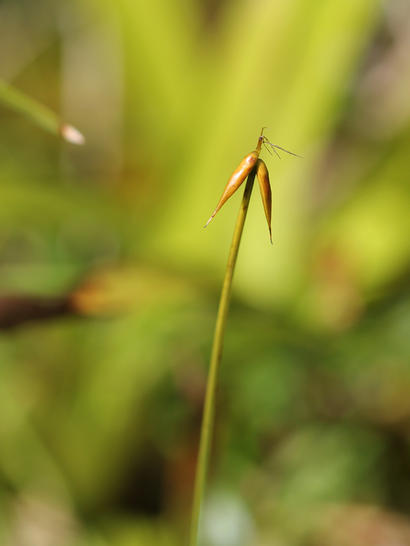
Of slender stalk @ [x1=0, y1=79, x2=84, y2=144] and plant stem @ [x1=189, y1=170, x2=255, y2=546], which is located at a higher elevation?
slender stalk @ [x1=0, y1=79, x2=84, y2=144]

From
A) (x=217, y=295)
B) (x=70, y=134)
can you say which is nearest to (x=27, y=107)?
(x=70, y=134)

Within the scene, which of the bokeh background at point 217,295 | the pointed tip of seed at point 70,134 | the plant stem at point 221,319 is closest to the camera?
the plant stem at point 221,319

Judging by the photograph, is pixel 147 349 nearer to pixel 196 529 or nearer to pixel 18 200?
pixel 18 200

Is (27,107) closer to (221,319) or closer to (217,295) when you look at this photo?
A: (221,319)

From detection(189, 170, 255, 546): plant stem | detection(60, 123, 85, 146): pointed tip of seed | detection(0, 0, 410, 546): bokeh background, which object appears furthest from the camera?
detection(0, 0, 410, 546): bokeh background

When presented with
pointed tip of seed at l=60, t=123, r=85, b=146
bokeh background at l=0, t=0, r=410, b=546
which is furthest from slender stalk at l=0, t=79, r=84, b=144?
bokeh background at l=0, t=0, r=410, b=546

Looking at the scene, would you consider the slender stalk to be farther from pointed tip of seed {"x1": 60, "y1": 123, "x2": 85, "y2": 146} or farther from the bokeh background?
the bokeh background

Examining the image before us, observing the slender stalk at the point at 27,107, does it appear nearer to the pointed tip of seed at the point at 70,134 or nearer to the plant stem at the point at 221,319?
the pointed tip of seed at the point at 70,134

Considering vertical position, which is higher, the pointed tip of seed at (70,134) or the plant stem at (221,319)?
the pointed tip of seed at (70,134)

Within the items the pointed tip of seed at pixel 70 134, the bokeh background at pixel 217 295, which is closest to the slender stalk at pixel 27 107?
the pointed tip of seed at pixel 70 134
